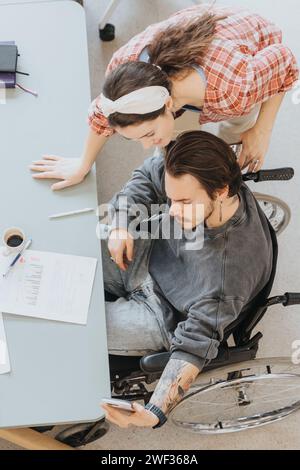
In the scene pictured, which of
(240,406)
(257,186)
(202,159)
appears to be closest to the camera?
(202,159)

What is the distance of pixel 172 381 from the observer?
1.23m

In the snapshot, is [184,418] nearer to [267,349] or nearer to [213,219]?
[267,349]

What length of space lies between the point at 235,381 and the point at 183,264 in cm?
39

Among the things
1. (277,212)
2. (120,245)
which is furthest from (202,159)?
(277,212)

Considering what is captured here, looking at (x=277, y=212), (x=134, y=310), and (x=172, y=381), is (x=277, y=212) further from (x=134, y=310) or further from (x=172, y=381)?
(x=172, y=381)

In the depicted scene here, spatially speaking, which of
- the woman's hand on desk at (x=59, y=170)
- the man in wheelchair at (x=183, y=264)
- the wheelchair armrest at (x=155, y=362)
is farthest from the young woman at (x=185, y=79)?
the wheelchair armrest at (x=155, y=362)

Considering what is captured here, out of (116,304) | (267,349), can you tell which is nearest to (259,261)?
(116,304)

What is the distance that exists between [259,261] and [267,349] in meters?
0.77

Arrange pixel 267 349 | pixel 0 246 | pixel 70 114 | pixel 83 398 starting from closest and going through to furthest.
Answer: pixel 83 398 → pixel 0 246 → pixel 70 114 → pixel 267 349

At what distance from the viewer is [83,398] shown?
1217 mm

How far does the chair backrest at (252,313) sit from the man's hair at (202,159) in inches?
9.9

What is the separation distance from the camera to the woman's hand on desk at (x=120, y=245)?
4.61 ft

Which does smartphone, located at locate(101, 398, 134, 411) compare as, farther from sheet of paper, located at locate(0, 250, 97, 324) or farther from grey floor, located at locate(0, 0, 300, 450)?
grey floor, located at locate(0, 0, 300, 450)

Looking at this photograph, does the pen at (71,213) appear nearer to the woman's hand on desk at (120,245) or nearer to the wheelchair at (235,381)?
the woman's hand on desk at (120,245)
